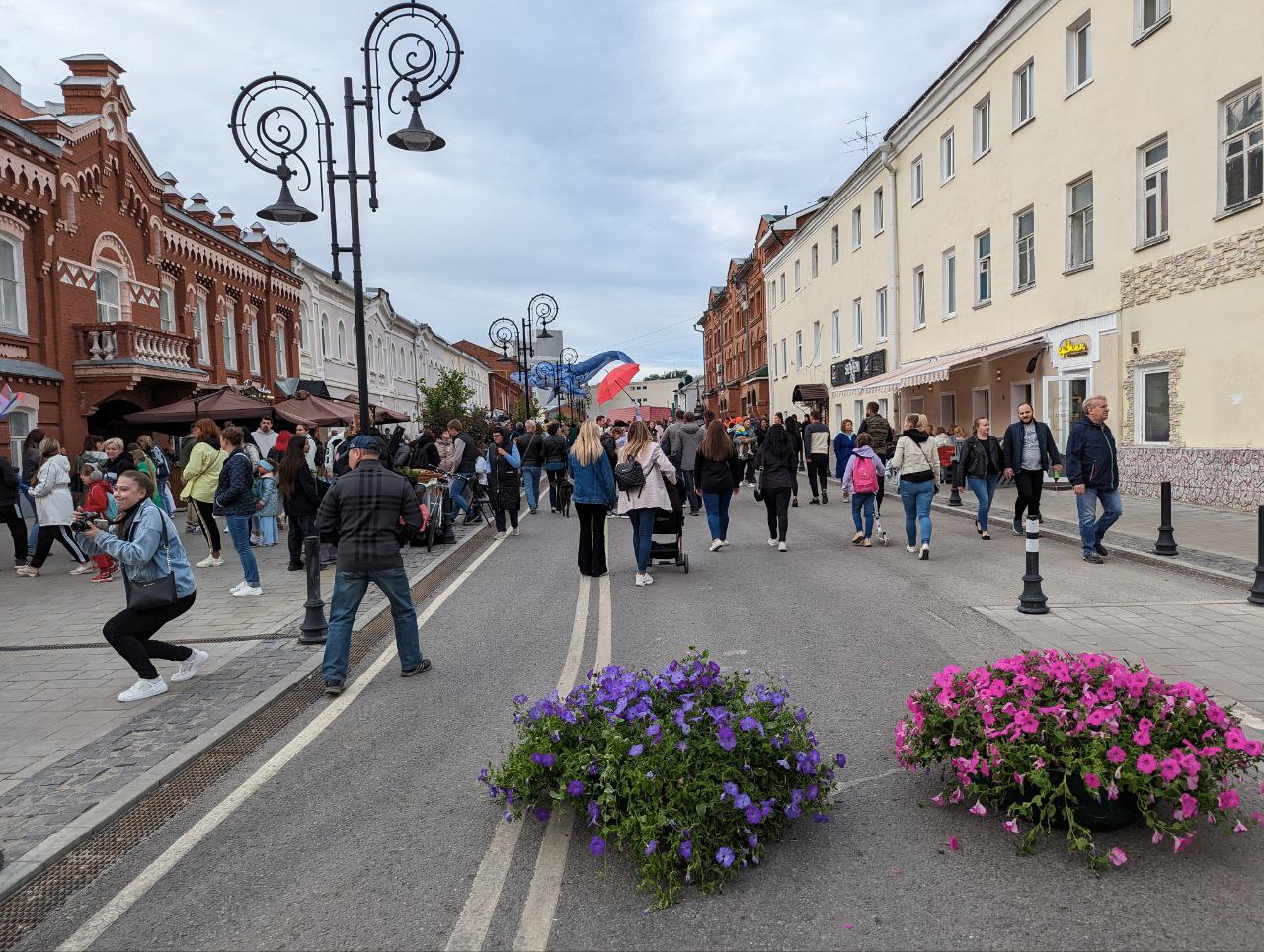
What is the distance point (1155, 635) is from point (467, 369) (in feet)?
230

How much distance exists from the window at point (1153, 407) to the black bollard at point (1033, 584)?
9.08 metres

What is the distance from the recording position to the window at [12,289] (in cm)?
1730

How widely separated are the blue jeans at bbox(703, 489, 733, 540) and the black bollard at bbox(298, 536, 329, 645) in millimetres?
5653

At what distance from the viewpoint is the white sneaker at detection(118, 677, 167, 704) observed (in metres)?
5.86

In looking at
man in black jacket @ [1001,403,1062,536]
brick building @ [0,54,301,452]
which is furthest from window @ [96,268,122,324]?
man in black jacket @ [1001,403,1062,536]

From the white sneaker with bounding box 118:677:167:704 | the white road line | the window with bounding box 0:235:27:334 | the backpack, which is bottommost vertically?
the white road line

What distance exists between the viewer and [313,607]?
288 inches

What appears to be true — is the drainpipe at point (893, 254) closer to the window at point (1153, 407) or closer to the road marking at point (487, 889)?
the window at point (1153, 407)

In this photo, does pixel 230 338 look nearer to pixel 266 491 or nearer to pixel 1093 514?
pixel 266 491

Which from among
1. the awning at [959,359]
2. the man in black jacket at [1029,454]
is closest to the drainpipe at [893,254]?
the awning at [959,359]

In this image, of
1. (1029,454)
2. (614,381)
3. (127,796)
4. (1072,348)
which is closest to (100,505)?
(127,796)

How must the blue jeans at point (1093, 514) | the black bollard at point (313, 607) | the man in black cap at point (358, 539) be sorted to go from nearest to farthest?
1. the man in black cap at point (358, 539)
2. the black bollard at point (313, 607)
3. the blue jeans at point (1093, 514)

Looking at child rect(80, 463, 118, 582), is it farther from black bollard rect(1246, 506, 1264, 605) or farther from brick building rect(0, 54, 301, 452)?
black bollard rect(1246, 506, 1264, 605)

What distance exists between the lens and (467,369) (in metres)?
73.7
